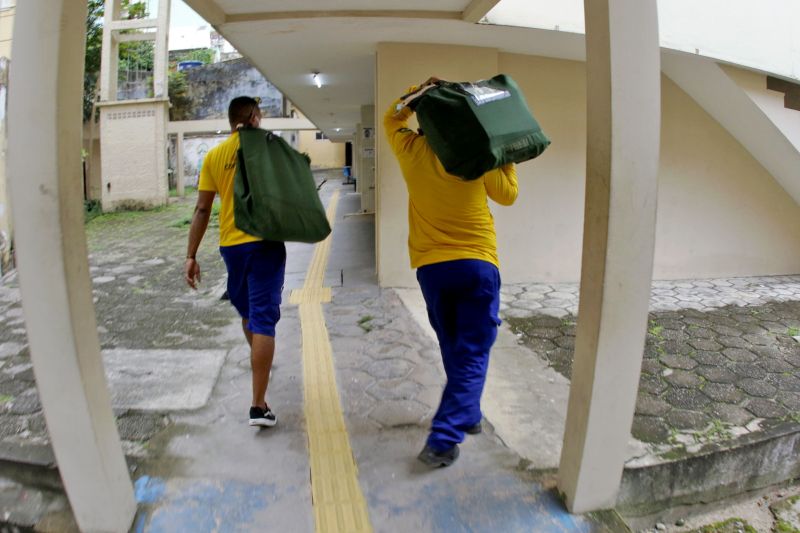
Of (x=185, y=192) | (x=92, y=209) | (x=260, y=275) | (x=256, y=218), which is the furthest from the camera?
(x=185, y=192)

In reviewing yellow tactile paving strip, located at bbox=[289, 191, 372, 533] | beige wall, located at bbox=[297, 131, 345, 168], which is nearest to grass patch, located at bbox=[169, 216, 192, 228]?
yellow tactile paving strip, located at bbox=[289, 191, 372, 533]

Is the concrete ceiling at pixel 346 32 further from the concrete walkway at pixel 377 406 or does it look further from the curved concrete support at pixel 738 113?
the concrete walkway at pixel 377 406

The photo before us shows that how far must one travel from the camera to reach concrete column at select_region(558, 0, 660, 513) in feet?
6.35

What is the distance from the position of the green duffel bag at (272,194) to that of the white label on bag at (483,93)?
1.04 meters

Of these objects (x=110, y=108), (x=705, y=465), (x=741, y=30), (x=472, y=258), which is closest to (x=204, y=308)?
(x=472, y=258)

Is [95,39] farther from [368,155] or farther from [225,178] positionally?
[225,178]

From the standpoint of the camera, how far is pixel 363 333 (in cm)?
474

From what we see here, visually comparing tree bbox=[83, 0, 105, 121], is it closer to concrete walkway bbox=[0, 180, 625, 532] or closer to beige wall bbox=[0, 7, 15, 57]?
beige wall bbox=[0, 7, 15, 57]

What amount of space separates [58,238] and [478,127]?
158 centimetres

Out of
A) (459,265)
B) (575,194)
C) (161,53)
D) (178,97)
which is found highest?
(161,53)

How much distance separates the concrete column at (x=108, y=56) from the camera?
55.2 ft

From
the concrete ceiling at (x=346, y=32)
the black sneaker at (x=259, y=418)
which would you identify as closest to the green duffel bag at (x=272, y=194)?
the black sneaker at (x=259, y=418)

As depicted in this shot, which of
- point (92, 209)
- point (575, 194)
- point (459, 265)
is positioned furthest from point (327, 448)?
point (92, 209)

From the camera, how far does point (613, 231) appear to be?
2.00m
